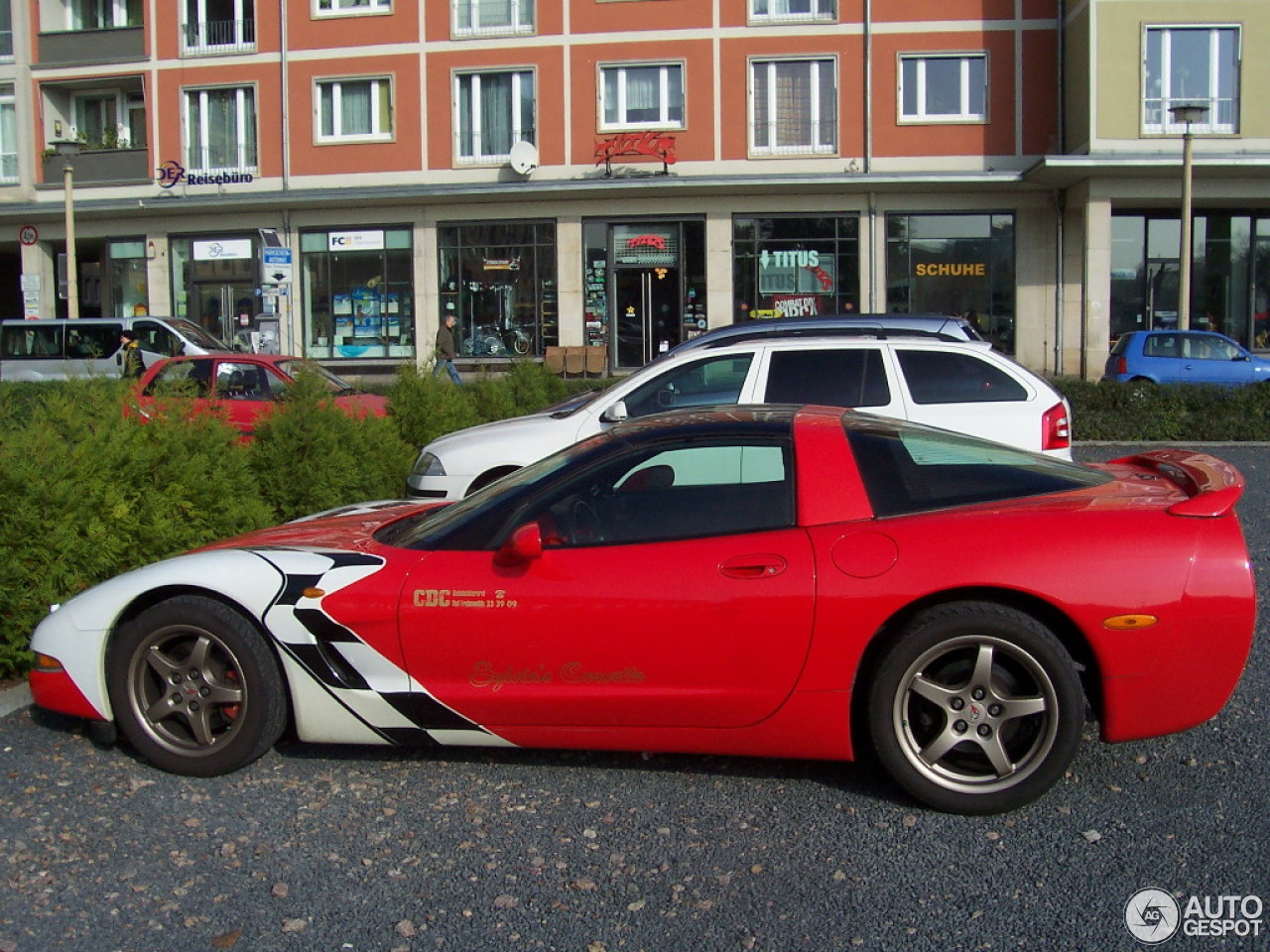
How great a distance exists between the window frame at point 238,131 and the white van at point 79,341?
26.9 ft

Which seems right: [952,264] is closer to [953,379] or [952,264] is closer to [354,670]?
[953,379]

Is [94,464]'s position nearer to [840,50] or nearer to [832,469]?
[832,469]

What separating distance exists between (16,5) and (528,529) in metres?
33.5

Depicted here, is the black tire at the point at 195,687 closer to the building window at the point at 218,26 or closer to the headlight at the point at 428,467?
the headlight at the point at 428,467

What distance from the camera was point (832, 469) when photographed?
181 inches

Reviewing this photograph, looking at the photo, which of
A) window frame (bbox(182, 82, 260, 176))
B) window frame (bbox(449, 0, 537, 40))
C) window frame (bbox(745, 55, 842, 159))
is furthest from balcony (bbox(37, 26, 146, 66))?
window frame (bbox(745, 55, 842, 159))

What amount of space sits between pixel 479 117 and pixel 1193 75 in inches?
617

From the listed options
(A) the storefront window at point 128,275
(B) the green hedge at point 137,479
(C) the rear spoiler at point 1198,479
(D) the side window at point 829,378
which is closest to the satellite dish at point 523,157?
(A) the storefront window at point 128,275

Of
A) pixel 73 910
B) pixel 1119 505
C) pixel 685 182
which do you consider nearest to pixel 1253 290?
pixel 685 182

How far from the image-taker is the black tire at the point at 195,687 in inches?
184

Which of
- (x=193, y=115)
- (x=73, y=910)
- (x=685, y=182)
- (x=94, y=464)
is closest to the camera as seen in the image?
(x=73, y=910)

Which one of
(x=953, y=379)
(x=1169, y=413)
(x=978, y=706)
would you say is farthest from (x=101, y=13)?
(x=978, y=706)

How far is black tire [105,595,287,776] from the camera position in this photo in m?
4.68

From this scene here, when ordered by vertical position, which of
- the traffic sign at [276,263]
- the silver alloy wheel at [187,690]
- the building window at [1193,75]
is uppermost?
the building window at [1193,75]
